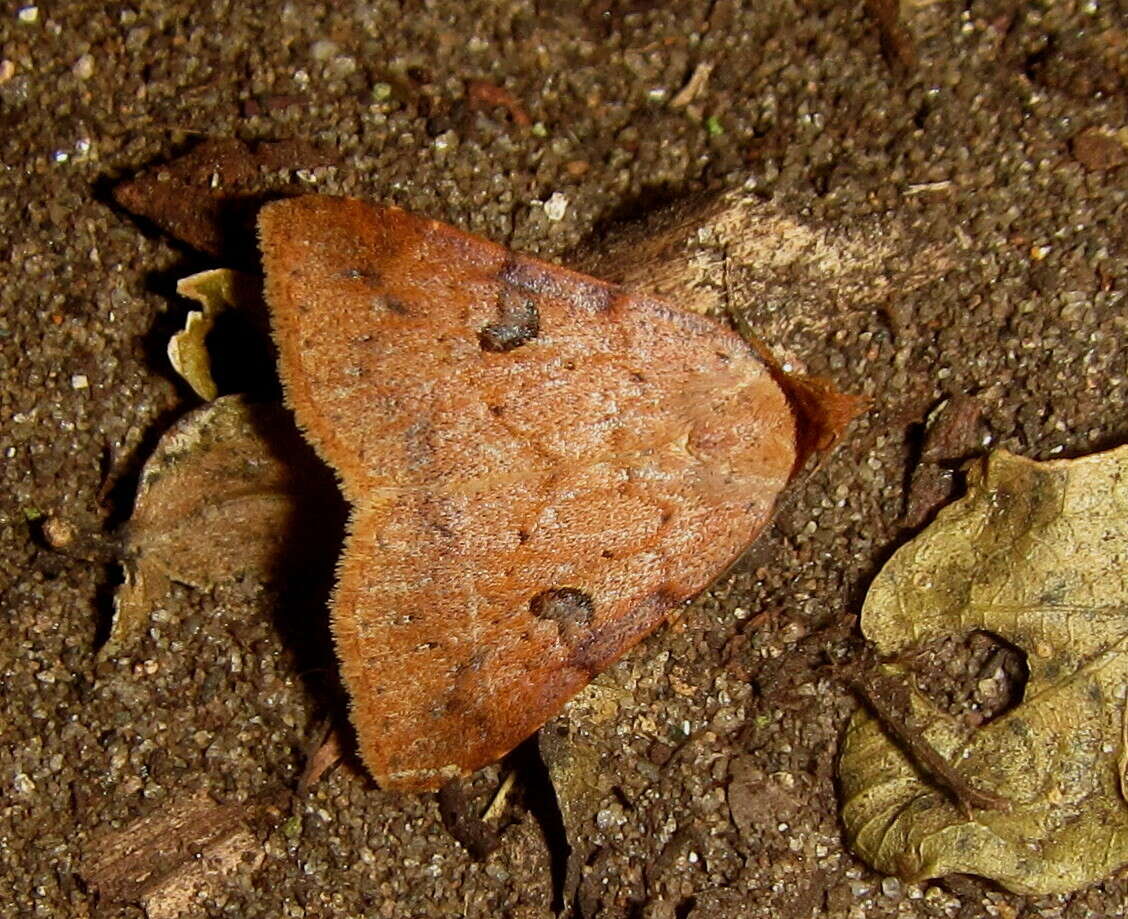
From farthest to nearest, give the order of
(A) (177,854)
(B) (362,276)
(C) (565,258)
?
1. (C) (565,258)
2. (A) (177,854)
3. (B) (362,276)

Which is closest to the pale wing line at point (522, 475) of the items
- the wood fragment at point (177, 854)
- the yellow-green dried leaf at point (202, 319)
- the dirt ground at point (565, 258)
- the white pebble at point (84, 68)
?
the dirt ground at point (565, 258)

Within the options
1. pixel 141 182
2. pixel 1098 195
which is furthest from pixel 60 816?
pixel 1098 195

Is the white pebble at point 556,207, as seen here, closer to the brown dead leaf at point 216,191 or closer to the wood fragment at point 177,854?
the brown dead leaf at point 216,191

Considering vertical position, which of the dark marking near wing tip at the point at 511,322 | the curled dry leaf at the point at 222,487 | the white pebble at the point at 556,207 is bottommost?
the curled dry leaf at the point at 222,487

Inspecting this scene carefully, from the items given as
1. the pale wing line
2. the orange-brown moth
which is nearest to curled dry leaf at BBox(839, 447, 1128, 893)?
the orange-brown moth

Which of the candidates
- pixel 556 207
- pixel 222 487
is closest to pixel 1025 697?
pixel 556 207

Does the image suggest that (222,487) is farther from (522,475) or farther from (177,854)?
(177,854)

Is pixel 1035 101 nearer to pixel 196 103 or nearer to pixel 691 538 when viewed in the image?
pixel 691 538
